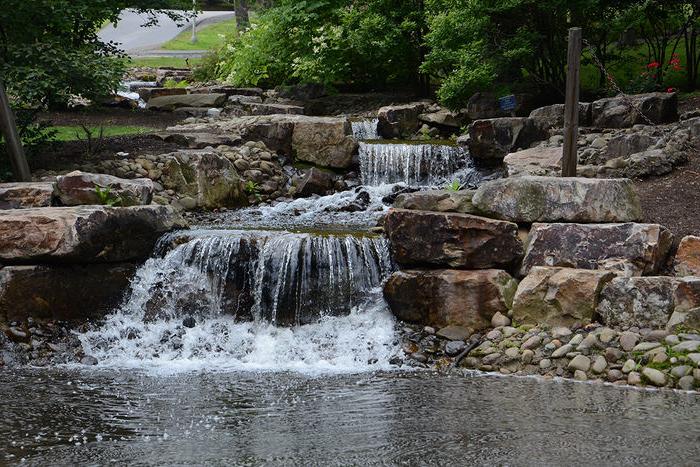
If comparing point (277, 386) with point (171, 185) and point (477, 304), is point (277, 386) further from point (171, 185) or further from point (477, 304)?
point (171, 185)

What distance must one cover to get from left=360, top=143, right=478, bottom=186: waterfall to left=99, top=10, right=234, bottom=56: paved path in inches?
903

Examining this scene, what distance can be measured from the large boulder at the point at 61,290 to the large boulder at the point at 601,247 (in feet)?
16.6

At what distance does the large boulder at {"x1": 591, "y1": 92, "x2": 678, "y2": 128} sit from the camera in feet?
47.9

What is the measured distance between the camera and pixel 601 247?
964cm

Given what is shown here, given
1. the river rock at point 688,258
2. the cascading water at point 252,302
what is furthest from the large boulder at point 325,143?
the river rock at point 688,258

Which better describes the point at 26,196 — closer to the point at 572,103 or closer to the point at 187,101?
the point at 572,103

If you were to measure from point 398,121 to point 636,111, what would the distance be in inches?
211

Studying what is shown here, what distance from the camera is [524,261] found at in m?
9.92

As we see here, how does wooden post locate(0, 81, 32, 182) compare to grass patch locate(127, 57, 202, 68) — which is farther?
grass patch locate(127, 57, 202, 68)

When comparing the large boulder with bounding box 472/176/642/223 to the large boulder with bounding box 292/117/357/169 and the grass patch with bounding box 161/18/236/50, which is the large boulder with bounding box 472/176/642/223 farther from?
the grass patch with bounding box 161/18/236/50

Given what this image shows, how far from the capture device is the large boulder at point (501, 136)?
15570 mm

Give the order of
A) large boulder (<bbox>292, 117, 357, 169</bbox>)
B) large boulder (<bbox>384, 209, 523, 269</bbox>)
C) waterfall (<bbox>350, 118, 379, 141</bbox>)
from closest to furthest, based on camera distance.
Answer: large boulder (<bbox>384, 209, 523, 269</bbox>) < large boulder (<bbox>292, 117, 357, 169</bbox>) < waterfall (<bbox>350, 118, 379, 141</bbox>)

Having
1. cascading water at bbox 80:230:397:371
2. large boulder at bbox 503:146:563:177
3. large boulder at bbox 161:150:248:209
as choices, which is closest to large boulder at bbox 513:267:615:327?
cascading water at bbox 80:230:397:371

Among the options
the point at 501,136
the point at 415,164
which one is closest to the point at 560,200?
the point at 501,136
